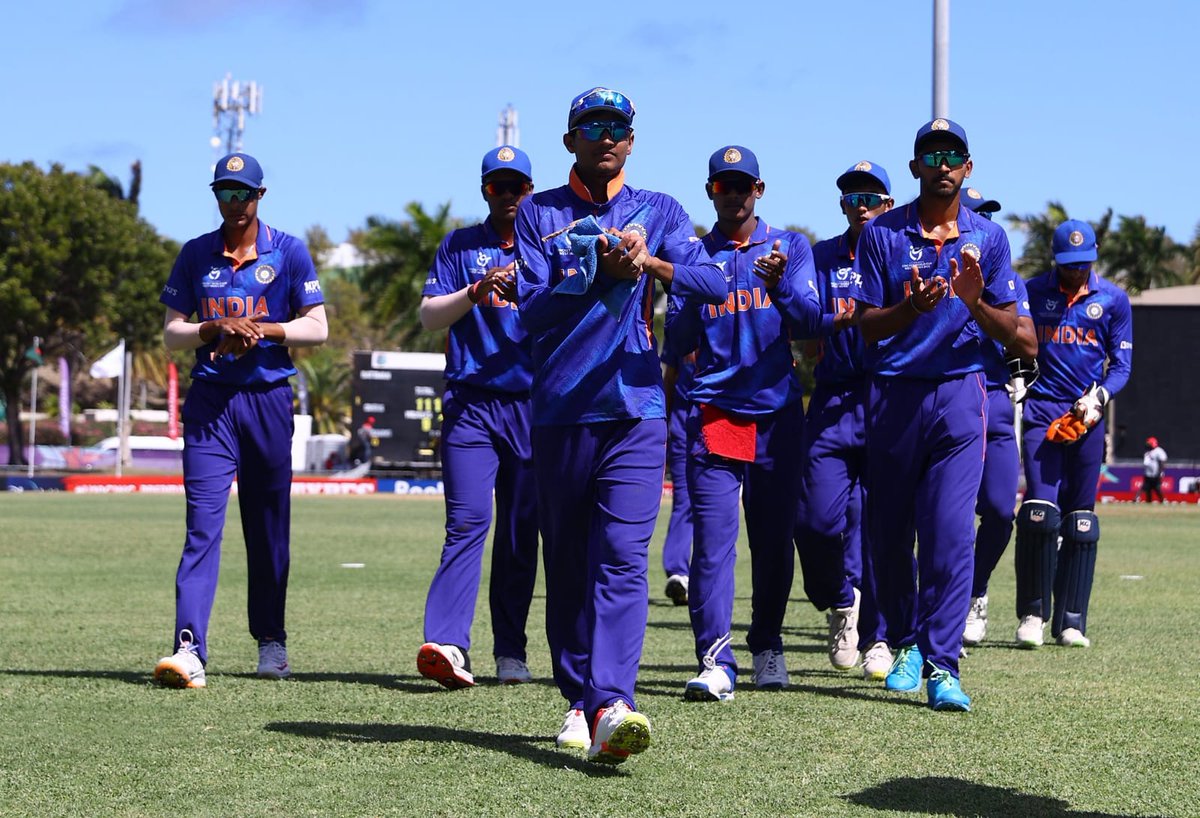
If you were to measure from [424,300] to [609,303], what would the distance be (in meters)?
2.26

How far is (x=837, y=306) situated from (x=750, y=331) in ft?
2.84

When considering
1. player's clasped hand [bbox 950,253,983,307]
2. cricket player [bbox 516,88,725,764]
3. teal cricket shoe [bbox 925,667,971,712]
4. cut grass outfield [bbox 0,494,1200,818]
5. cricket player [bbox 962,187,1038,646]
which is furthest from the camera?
cricket player [bbox 962,187,1038,646]

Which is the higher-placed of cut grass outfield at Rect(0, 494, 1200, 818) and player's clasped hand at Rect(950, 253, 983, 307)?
player's clasped hand at Rect(950, 253, 983, 307)

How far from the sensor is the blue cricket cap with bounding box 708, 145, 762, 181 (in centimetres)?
751

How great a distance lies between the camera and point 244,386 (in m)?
7.93

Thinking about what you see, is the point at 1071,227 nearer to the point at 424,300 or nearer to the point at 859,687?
the point at 859,687

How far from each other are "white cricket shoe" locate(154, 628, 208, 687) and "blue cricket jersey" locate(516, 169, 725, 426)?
238cm

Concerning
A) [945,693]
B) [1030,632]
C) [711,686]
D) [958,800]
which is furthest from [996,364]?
[958,800]

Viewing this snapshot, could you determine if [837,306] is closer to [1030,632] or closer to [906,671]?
[906,671]

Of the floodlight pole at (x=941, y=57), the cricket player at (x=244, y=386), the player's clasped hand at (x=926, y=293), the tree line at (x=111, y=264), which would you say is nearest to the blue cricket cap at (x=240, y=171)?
the cricket player at (x=244, y=386)

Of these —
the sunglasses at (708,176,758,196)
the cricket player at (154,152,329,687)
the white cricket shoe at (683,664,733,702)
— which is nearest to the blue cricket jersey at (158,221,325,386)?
the cricket player at (154,152,329,687)

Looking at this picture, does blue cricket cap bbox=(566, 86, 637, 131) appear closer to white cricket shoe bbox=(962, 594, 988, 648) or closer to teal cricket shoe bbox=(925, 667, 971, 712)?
teal cricket shoe bbox=(925, 667, 971, 712)

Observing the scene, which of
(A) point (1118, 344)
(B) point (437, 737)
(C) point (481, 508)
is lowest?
(B) point (437, 737)

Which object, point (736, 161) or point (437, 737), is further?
point (736, 161)
